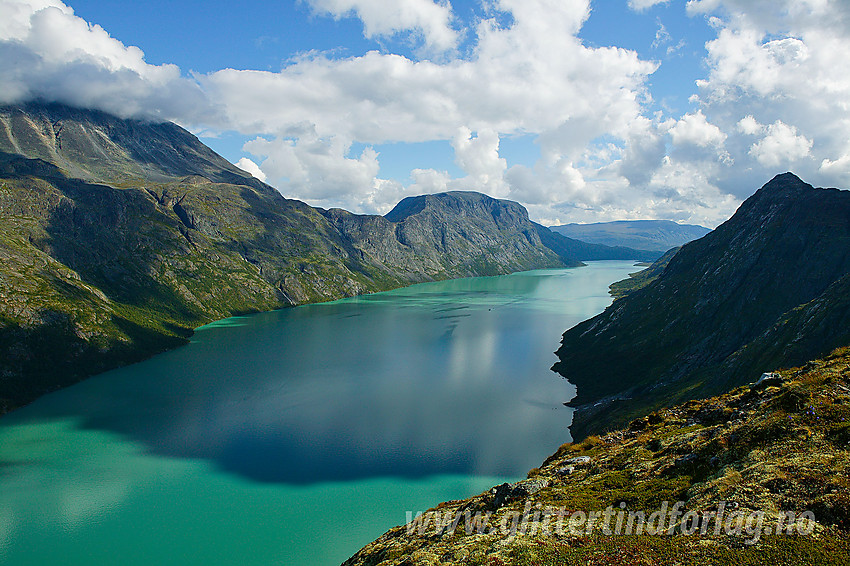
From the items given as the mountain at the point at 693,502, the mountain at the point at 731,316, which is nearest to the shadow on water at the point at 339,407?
the mountain at the point at 731,316

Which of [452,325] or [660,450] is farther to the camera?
Answer: [452,325]

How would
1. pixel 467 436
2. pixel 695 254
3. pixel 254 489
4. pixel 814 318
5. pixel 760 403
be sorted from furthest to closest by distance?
pixel 695 254 < pixel 467 436 < pixel 814 318 < pixel 254 489 < pixel 760 403

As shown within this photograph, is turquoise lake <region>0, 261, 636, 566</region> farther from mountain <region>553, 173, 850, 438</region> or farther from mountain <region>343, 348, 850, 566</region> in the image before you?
mountain <region>343, 348, 850, 566</region>

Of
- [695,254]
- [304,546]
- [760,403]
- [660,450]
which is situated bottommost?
[304,546]

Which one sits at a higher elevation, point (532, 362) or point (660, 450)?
point (660, 450)

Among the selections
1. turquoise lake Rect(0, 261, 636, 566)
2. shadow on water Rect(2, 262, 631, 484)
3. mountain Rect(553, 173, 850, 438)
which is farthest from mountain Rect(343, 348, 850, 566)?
mountain Rect(553, 173, 850, 438)

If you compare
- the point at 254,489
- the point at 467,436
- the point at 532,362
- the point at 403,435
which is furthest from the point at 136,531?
the point at 532,362

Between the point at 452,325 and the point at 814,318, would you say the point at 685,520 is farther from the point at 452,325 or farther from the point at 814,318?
the point at 452,325
